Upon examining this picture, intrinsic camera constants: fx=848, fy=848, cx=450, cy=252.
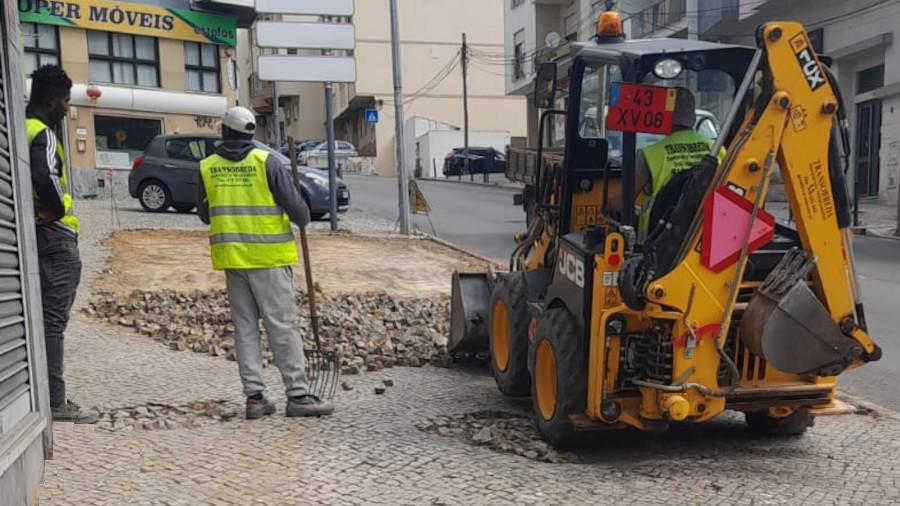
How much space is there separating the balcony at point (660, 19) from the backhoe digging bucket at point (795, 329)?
71.2ft

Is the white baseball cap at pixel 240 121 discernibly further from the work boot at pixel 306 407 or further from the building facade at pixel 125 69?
the building facade at pixel 125 69

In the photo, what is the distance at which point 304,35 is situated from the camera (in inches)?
583

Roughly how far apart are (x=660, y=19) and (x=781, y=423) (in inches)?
931

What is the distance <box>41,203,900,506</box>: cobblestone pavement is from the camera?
12.6ft

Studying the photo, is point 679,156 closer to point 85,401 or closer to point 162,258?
point 85,401

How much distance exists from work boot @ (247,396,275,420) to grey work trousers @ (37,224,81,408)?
1.05m

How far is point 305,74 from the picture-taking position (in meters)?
14.9

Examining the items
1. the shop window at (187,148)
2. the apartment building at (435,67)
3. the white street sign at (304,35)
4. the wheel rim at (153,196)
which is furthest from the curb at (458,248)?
the apartment building at (435,67)

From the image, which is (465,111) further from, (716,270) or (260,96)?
(716,270)

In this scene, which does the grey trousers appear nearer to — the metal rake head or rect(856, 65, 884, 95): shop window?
the metal rake head

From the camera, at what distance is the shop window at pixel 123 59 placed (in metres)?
24.0

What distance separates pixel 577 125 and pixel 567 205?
0.49 meters

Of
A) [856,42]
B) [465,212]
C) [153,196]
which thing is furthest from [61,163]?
[856,42]

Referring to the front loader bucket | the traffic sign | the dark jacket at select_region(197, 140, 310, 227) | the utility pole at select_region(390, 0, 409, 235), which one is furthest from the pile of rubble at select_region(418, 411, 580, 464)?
the traffic sign
